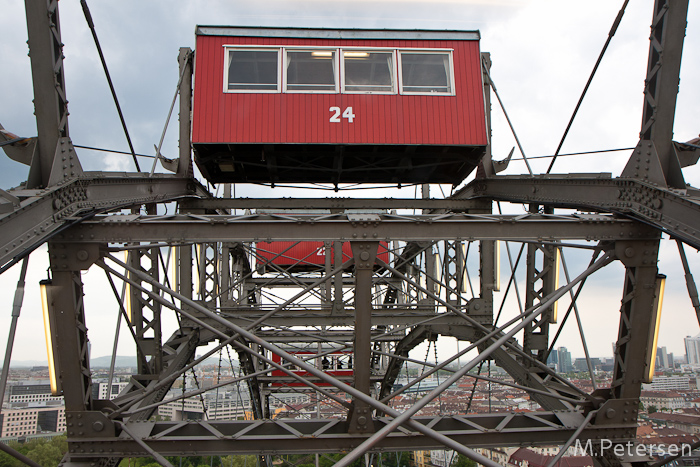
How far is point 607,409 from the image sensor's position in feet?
26.3

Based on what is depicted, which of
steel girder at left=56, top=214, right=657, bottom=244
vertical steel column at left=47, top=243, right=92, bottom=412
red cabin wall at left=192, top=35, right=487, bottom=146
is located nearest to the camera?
vertical steel column at left=47, top=243, right=92, bottom=412

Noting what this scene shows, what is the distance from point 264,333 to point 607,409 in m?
12.8

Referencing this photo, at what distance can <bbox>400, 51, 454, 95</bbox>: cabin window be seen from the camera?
11.5 meters

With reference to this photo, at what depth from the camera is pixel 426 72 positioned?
11570mm

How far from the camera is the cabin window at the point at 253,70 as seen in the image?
36.8 feet

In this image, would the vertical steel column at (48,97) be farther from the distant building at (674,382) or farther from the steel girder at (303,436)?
the distant building at (674,382)

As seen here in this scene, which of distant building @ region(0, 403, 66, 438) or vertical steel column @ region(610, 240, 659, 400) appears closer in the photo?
vertical steel column @ region(610, 240, 659, 400)

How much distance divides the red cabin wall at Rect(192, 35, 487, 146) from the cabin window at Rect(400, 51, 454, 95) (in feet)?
0.63

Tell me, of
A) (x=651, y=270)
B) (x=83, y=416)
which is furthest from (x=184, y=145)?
(x=651, y=270)

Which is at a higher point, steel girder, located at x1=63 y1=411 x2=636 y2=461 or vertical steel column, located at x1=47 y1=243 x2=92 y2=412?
vertical steel column, located at x1=47 y1=243 x2=92 y2=412

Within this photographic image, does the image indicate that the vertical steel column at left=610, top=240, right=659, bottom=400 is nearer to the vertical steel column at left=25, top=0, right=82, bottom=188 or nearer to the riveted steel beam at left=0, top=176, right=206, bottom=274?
the riveted steel beam at left=0, top=176, right=206, bottom=274

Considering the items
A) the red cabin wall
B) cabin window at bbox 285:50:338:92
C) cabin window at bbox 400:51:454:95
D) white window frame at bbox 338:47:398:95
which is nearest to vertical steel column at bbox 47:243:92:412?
the red cabin wall

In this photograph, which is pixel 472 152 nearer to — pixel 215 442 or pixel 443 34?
pixel 443 34

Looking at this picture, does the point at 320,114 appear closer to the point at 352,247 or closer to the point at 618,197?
the point at 352,247
